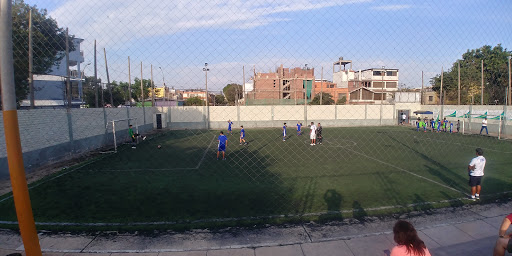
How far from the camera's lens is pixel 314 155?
15.4m

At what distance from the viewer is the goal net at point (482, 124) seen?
22688 mm

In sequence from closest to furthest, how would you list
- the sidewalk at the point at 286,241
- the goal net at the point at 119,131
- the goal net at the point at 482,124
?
the sidewalk at the point at 286,241
the goal net at the point at 119,131
the goal net at the point at 482,124

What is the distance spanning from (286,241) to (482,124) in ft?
84.3

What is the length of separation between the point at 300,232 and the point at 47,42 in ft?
43.8

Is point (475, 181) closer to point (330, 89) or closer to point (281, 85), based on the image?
point (281, 85)

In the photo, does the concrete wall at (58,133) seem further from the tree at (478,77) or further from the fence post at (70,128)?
the tree at (478,77)

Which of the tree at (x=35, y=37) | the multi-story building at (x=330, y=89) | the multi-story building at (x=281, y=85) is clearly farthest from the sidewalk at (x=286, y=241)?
the multi-story building at (x=330, y=89)

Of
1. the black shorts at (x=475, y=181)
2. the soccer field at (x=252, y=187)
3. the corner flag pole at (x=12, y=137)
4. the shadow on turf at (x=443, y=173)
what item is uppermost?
the corner flag pole at (x=12, y=137)

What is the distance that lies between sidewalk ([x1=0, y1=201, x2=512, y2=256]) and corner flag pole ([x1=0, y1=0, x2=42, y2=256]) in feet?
5.85

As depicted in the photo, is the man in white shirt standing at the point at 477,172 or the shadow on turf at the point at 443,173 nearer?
the man in white shirt standing at the point at 477,172

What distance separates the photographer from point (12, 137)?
3273 mm

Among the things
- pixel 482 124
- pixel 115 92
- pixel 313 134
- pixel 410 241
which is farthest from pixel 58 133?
pixel 482 124

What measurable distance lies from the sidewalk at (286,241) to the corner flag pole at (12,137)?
5.85 feet

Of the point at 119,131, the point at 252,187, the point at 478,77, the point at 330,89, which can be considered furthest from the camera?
the point at 330,89
